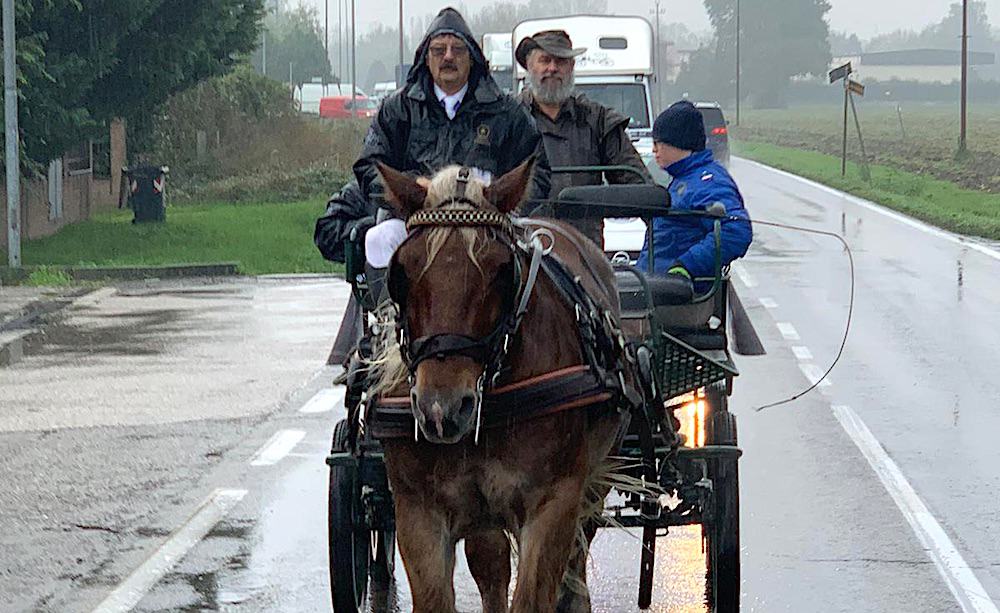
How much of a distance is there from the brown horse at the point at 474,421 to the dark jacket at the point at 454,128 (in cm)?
112

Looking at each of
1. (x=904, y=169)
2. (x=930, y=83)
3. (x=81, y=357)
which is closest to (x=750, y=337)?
(x=81, y=357)

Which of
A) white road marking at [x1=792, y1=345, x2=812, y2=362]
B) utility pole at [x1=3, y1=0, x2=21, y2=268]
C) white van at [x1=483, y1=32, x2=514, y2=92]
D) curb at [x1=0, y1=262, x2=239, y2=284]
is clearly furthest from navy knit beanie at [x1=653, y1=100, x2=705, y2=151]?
white van at [x1=483, y1=32, x2=514, y2=92]

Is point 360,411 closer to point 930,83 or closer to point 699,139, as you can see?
point 699,139

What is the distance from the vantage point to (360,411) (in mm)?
5840

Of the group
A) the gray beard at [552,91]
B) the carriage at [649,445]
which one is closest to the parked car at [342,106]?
the gray beard at [552,91]

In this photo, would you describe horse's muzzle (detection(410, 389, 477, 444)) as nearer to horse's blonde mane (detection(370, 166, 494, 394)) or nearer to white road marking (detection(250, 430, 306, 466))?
horse's blonde mane (detection(370, 166, 494, 394))

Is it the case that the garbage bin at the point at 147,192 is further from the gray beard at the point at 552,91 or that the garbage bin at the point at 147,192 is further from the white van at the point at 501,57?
the gray beard at the point at 552,91

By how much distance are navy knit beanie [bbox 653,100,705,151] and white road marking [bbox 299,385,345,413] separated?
5.11m

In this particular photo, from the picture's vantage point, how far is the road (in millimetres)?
7387

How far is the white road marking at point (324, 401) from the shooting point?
40.2 feet

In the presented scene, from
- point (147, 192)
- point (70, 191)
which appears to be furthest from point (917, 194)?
point (70, 191)

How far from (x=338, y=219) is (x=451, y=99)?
750 millimetres

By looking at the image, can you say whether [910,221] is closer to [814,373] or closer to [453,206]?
[814,373]

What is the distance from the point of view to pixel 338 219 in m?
6.80
